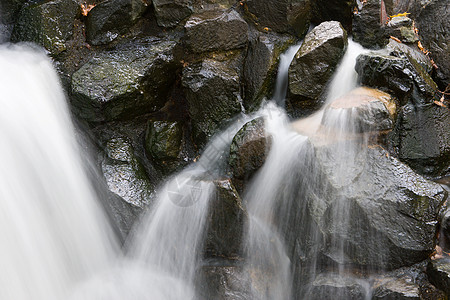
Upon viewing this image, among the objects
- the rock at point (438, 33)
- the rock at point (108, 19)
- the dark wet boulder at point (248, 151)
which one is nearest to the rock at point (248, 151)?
the dark wet boulder at point (248, 151)

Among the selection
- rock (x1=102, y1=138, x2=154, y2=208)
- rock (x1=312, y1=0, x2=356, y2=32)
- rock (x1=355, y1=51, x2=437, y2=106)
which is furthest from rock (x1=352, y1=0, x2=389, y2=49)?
rock (x1=102, y1=138, x2=154, y2=208)

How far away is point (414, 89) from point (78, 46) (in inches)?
149

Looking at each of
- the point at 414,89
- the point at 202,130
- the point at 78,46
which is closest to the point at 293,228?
the point at 202,130

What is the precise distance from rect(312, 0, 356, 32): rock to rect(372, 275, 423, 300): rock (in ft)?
9.86

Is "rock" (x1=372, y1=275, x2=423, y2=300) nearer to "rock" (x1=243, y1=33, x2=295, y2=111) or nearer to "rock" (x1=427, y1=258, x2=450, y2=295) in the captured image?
"rock" (x1=427, y1=258, x2=450, y2=295)

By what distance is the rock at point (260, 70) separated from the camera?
14.2 ft

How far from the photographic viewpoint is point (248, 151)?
384 cm

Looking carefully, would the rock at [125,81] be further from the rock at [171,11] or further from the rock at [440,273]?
the rock at [440,273]

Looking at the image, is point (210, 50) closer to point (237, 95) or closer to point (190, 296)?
point (237, 95)

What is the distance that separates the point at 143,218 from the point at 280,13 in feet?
9.59

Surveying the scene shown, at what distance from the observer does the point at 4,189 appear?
10.8 feet

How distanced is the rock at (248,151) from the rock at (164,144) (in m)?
0.68

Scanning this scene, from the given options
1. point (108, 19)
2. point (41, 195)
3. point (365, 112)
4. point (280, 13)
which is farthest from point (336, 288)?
point (108, 19)

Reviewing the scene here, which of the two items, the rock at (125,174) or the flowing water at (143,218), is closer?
the flowing water at (143,218)
